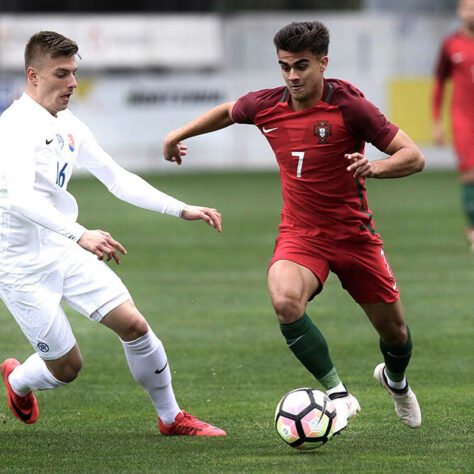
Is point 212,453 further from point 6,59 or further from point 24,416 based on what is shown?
point 6,59

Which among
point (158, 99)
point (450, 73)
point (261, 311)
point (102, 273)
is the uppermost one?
point (102, 273)

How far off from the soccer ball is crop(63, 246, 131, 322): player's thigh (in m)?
1.01

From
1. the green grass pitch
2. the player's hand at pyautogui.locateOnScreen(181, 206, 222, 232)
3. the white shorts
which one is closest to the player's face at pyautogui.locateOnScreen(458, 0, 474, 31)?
the green grass pitch

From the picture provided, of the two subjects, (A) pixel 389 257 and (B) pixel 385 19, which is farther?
(B) pixel 385 19

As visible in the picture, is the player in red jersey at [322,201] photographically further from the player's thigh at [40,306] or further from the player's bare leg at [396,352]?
the player's thigh at [40,306]

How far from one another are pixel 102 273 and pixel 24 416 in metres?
0.98

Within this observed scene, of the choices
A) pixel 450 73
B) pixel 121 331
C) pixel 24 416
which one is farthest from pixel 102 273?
pixel 450 73

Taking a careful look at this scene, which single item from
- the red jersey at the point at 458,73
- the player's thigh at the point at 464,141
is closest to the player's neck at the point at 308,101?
the red jersey at the point at 458,73

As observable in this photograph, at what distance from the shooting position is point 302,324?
5.77 m

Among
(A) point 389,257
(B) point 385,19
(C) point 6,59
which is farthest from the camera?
(B) point 385,19

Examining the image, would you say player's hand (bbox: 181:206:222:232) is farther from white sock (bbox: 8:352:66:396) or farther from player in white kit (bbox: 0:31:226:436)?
white sock (bbox: 8:352:66:396)

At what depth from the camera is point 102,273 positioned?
5.94m

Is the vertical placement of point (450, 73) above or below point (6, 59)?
above

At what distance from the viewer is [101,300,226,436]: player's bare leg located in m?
5.83
